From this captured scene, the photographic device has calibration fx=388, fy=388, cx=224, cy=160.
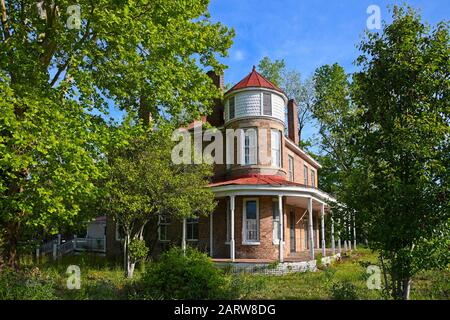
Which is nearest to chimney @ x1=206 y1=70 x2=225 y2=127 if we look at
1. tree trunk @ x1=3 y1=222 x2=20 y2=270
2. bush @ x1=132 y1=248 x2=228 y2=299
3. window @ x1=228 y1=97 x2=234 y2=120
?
window @ x1=228 y1=97 x2=234 y2=120

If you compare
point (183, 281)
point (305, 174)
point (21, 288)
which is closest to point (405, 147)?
point (183, 281)

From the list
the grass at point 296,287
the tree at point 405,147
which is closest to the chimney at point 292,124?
the grass at point 296,287

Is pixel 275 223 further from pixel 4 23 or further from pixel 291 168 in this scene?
pixel 4 23

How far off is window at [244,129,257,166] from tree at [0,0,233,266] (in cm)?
596

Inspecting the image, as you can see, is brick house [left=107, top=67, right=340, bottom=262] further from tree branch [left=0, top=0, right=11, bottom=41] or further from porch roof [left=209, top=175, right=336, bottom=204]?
tree branch [left=0, top=0, right=11, bottom=41]

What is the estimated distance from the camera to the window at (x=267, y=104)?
21.6 m

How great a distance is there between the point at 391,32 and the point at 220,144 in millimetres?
14942

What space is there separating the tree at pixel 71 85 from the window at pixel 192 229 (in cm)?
792

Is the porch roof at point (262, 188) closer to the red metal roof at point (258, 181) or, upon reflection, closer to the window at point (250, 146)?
the red metal roof at point (258, 181)

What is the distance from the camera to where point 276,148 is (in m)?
21.9

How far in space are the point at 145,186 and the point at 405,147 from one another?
11.0 meters

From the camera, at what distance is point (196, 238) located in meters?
21.9

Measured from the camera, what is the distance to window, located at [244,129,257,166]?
21.3 m
